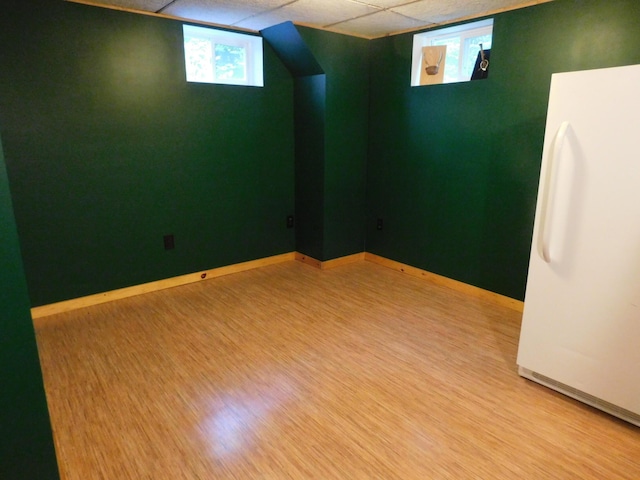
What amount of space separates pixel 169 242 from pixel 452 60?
2.86 m

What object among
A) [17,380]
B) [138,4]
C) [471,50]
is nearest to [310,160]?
[471,50]

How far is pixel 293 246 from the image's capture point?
4.48 meters

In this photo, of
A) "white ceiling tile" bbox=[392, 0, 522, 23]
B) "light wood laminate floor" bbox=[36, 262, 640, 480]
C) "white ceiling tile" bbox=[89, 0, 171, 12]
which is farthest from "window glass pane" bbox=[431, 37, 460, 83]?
"white ceiling tile" bbox=[89, 0, 171, 12]

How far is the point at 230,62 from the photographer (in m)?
3.76

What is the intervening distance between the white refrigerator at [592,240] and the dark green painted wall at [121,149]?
2.63 meters

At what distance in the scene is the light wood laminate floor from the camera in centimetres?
174

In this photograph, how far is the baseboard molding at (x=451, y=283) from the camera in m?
3.28

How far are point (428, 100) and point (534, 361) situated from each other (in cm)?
234

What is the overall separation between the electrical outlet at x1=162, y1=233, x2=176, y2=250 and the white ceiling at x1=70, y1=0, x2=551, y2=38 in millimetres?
1745

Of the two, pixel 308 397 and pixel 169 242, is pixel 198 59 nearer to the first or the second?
pixel 169 242

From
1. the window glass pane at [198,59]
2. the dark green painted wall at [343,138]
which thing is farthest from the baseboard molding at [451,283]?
the window glass pane at [198,59]

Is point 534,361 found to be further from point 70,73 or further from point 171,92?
point 70,73

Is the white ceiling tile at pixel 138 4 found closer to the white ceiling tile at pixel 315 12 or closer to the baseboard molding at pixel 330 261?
the white ceiling tile at pixel 315 12

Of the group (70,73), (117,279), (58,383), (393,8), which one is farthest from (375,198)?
(58,383)
